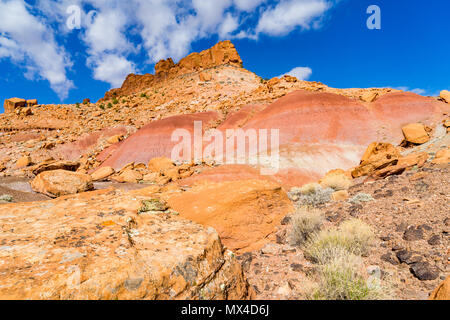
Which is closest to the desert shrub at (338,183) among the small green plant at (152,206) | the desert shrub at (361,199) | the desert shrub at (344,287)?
the desert shrub at (361,199)

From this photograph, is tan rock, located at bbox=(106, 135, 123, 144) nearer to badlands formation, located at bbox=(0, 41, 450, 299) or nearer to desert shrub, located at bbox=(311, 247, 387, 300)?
badlands formation, located at bbox=(0, 41, 450, 299)

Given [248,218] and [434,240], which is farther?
[248,218]

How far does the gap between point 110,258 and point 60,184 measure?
29.2 ft

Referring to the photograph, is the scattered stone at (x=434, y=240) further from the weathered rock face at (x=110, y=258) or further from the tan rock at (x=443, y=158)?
the tan rock at (x=443, y=158)

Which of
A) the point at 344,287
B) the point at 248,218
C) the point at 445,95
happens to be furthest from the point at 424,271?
the point at 445,95

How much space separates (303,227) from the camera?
4.58 meters

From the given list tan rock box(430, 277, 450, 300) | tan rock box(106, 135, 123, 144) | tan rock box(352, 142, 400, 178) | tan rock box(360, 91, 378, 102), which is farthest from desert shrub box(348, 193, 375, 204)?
tan rock box(106, 135, 123, 144)

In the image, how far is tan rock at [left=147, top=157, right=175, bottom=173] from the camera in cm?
1483

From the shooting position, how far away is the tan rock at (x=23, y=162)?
58.9 feet

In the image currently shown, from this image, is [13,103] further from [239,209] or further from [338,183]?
[338,183]

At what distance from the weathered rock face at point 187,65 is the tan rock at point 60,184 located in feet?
127

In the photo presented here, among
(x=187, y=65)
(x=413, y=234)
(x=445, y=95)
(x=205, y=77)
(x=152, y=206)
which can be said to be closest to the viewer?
(x=413, y=234)
